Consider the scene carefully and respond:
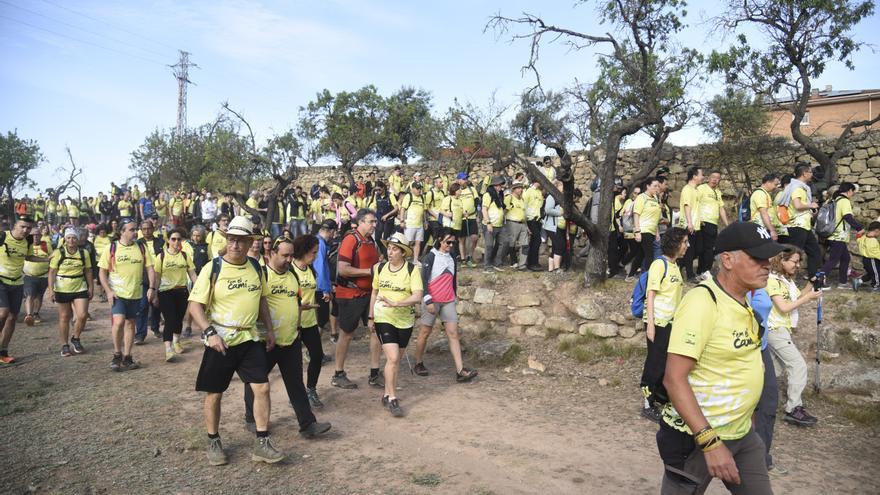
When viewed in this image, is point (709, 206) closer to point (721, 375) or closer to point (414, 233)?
point (414, 233)

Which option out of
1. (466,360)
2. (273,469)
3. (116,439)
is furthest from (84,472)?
(466,360)

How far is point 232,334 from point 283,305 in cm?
72

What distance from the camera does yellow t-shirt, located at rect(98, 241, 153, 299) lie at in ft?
26.5

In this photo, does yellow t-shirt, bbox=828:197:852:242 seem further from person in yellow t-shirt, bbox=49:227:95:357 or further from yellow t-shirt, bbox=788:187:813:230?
person in yellow t-shirt, bbox=49:227:95:357

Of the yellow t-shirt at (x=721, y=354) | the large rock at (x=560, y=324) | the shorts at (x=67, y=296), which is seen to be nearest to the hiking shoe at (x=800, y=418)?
the large rock at (x=560, y=324)

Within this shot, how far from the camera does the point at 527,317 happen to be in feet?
29.7

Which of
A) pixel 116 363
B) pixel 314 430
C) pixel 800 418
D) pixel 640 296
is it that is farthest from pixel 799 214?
pixel 116 363

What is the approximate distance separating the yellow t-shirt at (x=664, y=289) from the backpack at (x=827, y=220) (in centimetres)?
509

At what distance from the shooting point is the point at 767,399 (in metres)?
4.21

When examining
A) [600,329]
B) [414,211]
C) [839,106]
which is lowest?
[600,329]

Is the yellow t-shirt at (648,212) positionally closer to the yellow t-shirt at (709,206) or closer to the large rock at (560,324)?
the yellow t-shirt at (709,206)

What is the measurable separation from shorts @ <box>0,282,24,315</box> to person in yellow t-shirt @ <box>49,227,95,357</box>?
414mm

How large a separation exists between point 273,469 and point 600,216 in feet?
22.4

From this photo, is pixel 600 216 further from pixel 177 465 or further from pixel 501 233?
pixel 177 465
